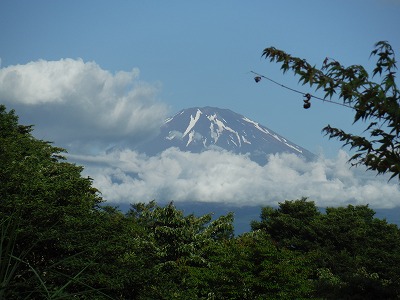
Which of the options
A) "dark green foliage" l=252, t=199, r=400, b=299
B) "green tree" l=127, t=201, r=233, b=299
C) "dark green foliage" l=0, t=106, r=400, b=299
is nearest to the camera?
"dark green foliage" l=0, t=106, r=400, b=299

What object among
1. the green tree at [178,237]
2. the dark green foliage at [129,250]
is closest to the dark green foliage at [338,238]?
the dark green foliage at [129,250]

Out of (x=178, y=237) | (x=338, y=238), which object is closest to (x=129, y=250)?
(x=178, y=237)

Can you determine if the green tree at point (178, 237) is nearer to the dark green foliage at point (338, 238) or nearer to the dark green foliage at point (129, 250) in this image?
the dark green foliage at point (129, 250)

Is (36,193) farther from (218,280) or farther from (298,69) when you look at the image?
(298,69)

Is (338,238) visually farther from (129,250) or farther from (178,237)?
(129,250)

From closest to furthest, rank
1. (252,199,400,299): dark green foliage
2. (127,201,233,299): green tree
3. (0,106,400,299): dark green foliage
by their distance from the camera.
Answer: (0,106,400,299): dark green foliage → (127,201,233,299): green tree → (252,199,400,299): dark green foliage

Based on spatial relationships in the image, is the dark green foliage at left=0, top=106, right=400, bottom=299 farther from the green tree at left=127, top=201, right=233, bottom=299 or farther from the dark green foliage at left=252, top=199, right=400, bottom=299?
the dark green foliage at left=252, top=199, right=400, bottom=299

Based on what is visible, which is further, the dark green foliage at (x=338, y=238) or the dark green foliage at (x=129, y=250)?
the dark green foliage at (x=338, y=238)

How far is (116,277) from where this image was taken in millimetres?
18234

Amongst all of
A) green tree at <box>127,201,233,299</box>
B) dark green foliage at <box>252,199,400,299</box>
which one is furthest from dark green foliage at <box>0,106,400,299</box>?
dark green foliage at <box>252,199,400,299</box>

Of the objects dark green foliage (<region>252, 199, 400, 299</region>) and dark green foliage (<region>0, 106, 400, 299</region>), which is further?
dark green foliage (<region>252, 199, 400, 299</region>)

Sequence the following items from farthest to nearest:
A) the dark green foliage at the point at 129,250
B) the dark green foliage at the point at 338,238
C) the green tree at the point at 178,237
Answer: the dark green foliage at the point at 338,238, the green tree at the point at 178,237, the dark green foliage at the point at 129,250

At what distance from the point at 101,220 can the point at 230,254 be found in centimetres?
679

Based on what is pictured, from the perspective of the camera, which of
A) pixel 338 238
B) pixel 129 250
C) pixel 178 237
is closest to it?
pixel 129 250
